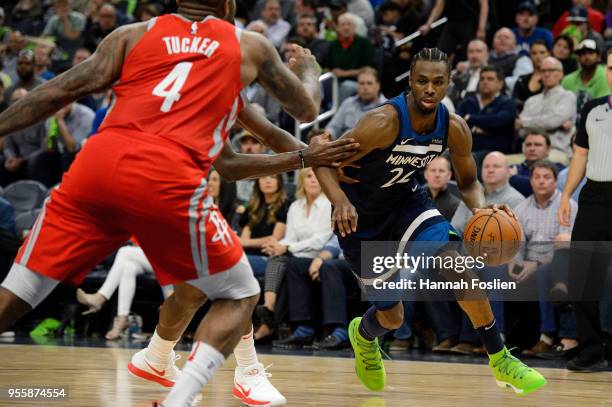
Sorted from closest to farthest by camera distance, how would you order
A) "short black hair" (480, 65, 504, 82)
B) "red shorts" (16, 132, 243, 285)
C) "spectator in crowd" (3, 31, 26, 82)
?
"red shorts" (16, 132, 243, 285) < "short black hair" (480, 65, 504, 82) < "spectator in crowd" (3, 31, 26, 82)

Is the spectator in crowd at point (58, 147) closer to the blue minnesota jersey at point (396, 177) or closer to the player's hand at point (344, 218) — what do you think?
the blue minnesota jersey at point (396, 177)

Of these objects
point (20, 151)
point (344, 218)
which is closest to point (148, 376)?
point (344, 218)

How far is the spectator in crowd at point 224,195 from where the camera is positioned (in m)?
10.1

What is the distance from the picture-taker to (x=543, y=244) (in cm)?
852

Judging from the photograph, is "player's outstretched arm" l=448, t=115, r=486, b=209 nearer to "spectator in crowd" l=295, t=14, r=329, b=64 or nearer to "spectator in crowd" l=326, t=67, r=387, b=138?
"spectator in crowd" l=326, t=67, r=387, b=138

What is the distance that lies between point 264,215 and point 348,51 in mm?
3725

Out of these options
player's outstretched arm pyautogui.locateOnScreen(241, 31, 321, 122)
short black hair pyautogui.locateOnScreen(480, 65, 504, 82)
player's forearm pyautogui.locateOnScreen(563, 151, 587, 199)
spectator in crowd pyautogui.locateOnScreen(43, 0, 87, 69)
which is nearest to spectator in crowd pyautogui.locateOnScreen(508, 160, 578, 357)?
player's forearm pyautogui.locateOnScreen(563, 151, 587, 199)

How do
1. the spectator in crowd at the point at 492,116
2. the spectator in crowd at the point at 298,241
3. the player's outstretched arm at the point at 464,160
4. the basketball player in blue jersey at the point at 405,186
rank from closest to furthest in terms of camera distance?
1. the basketball player in blue jersey at the point at 405,186
2. the player's outstretched arm at the point at 464,160
3. the spectator in crowd at the point at 298,241
4. the spectator in crowd at the point at 492,116

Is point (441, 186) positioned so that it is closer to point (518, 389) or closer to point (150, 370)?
point (518, 389)

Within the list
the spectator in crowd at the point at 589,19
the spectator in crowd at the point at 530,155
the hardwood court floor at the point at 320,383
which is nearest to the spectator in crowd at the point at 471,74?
the spectator in crowd at the point at 530,155

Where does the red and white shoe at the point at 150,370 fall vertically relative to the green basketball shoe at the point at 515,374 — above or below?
above

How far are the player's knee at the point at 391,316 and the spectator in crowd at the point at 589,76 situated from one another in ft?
17.2

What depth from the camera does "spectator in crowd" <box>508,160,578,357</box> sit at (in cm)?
837

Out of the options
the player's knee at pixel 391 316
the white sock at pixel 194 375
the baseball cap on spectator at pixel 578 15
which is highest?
the white sock at pixel 194 375
